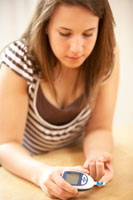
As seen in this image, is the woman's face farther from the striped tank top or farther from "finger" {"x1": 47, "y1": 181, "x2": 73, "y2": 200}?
"finger" {"x1": 47, "y1": 181, "x2": 73, "y2": 200}

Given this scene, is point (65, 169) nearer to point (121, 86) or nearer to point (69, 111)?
point (69, 111)

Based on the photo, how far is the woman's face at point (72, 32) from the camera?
30.8 inches

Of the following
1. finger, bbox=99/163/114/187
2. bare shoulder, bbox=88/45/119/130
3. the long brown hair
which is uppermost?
the long brown hair

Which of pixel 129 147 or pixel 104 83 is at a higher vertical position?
pixel 104 83

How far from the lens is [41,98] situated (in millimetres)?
932

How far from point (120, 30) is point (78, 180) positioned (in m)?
0.93

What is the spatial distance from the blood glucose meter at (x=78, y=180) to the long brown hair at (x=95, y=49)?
1.02 ft

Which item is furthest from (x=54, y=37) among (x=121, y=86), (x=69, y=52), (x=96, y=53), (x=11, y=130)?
(x=121, y=86)

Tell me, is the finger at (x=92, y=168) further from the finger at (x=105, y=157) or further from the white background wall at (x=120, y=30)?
the white background wall at (x=120, y=30)

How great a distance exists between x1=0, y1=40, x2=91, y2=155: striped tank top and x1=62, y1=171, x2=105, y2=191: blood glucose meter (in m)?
0.26

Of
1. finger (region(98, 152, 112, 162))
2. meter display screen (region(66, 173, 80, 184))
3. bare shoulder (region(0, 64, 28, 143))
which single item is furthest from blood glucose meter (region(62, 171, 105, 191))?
bare shoulder (region(0, 64, 28, 143))

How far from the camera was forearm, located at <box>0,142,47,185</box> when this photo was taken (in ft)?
2.65

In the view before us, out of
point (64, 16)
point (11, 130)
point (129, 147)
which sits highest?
point (64, 16)

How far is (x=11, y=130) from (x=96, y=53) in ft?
1.21
